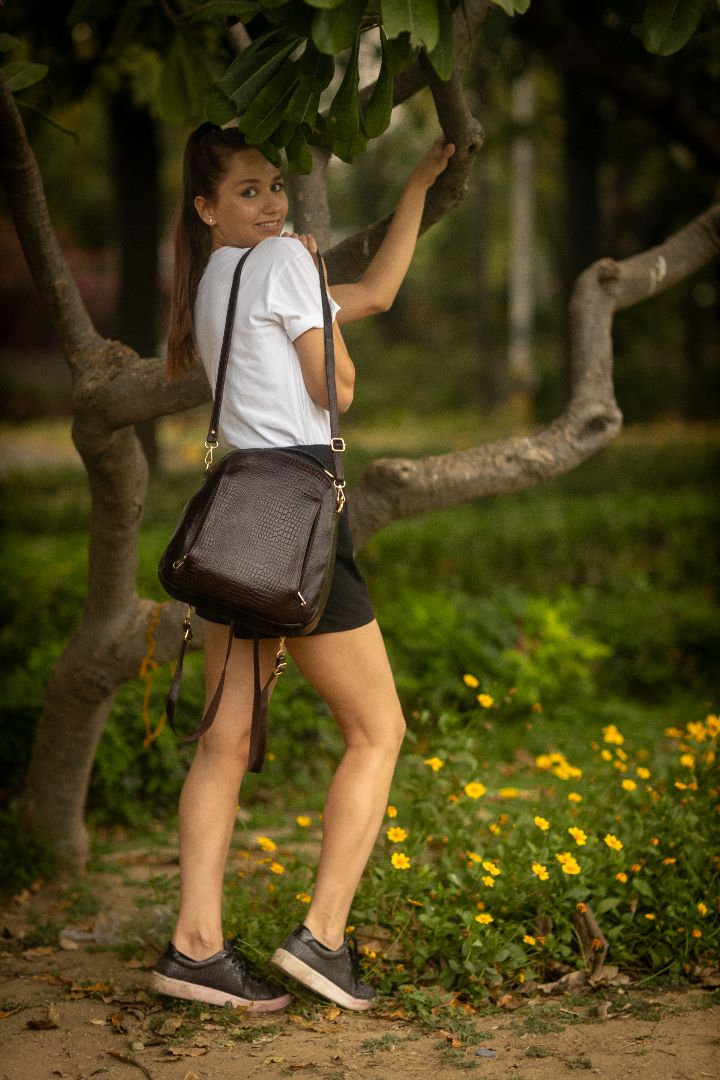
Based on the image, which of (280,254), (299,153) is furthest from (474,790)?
(299,153)

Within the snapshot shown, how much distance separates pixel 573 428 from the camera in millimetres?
3416

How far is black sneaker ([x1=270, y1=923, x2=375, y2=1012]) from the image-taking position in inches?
112

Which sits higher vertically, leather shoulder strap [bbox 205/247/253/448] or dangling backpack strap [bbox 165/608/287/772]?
leather shoulder strap [bbox 205/247/253/448]

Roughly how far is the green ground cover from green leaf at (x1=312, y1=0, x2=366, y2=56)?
2.03 metres

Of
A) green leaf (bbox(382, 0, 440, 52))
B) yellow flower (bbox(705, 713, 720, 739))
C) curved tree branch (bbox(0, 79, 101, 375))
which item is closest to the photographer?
green leaf (bbox(382, 0, 440, 52))

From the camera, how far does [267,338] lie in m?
2.64

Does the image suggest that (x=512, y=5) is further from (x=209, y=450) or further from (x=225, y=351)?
(x=209, y=450)

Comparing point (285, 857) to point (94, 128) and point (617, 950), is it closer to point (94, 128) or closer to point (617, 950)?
point (617, 950)

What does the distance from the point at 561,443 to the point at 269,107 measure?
129 cm

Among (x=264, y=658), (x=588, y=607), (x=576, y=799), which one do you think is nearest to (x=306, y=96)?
(x=264, y=658)

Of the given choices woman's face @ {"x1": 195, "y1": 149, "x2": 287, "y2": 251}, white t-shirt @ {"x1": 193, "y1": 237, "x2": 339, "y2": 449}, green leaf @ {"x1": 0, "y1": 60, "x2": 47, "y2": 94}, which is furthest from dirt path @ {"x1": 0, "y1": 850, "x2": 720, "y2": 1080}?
green leaf @ {"x1": 0, "y1": 60, "x2": 47, "y2": 94}

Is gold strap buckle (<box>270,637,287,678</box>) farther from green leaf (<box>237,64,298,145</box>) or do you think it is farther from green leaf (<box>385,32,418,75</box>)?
green leaf (<box>385,32,418,75</box>)

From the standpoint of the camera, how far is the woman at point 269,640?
2660 mm

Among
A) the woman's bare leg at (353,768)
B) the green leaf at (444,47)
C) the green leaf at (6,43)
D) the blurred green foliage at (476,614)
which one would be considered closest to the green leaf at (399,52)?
the green leaf at (444,47)
